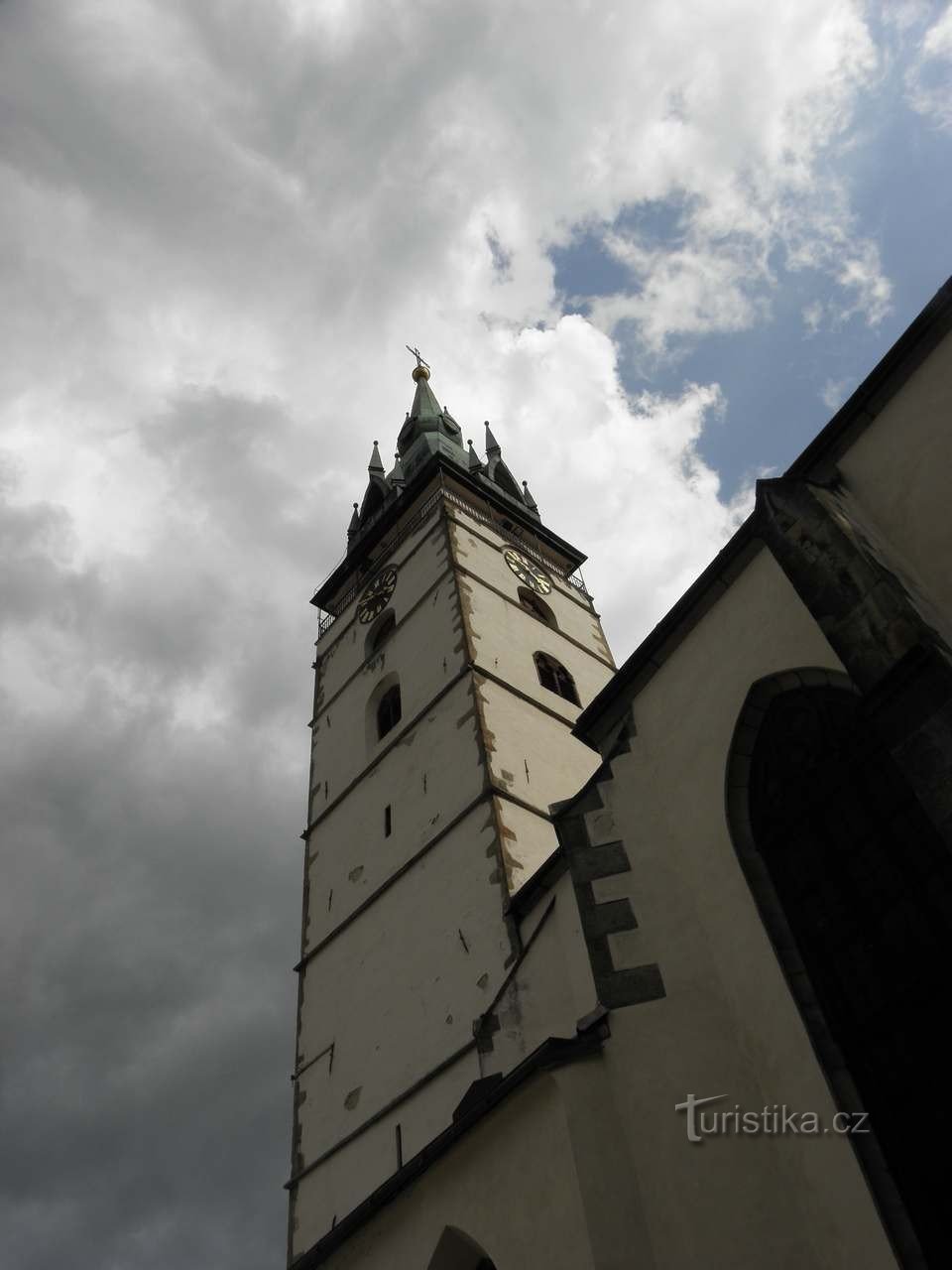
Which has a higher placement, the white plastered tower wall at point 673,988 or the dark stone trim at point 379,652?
the dark stone trim at point 379,652

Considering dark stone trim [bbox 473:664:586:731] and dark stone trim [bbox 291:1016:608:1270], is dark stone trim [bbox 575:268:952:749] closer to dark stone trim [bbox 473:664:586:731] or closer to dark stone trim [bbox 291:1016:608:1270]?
dark stone trim [bbox 291:1016:608:1270]

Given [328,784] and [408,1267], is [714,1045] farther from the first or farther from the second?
[328,784]

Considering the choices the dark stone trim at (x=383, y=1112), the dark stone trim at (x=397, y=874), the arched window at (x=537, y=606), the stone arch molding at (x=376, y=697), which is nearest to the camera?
the dark stone trim at (x=383, y=1112)

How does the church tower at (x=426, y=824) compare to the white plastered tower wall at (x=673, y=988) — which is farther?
the church tower at (x=426, y=824)

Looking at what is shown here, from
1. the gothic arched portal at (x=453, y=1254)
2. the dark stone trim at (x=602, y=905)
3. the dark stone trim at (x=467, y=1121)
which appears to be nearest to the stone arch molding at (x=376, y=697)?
the dark stone trim at (x=602, y=905)

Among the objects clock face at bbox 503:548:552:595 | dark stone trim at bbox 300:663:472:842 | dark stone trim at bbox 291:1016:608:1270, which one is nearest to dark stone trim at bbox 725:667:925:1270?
dark stone trim at bbox 291:1016:608:1270

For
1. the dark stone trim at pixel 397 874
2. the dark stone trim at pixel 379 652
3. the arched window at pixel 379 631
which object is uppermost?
the arched window at pixel 379 631

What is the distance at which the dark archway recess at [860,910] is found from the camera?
4609 mm

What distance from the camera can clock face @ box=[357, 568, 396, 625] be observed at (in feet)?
59.1

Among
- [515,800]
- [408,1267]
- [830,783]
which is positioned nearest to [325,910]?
[515,800]

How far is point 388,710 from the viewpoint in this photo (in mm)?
15781

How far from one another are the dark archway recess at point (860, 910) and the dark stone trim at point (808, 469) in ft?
3.31

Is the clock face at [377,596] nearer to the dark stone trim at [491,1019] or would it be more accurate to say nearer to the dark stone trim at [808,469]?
the dark stone trim at [491,1019]

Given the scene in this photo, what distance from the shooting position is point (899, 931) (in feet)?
16.4
